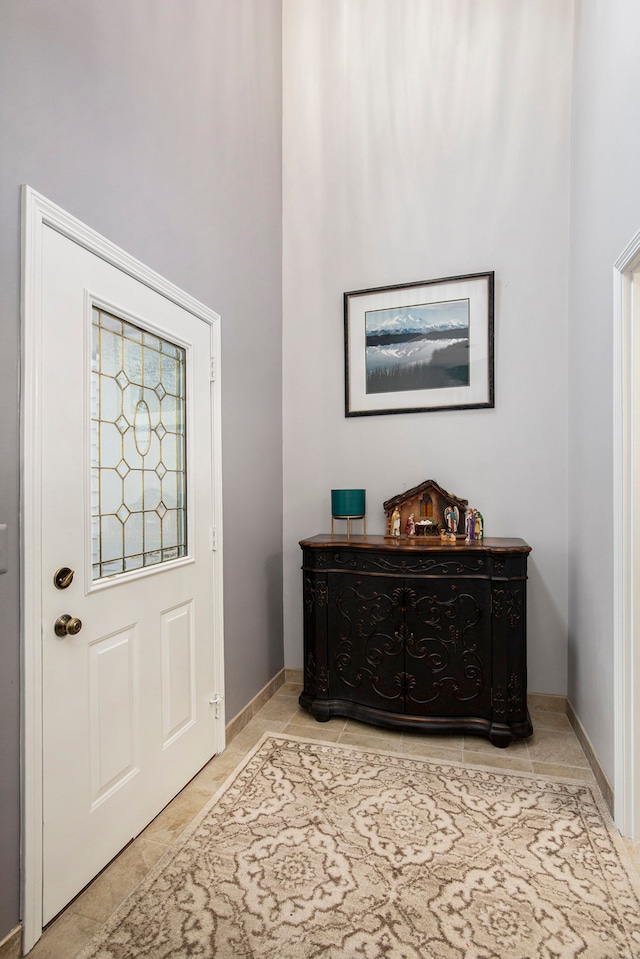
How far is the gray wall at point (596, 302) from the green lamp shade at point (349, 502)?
1129 millimetres

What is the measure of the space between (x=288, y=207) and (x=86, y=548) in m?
2.69

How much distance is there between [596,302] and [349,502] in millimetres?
1536

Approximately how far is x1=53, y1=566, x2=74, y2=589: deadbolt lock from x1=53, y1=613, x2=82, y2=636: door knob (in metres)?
0.10

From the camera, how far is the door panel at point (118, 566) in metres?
1.48

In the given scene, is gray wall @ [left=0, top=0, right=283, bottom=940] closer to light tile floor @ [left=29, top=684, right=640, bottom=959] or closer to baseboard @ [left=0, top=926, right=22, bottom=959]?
baseboard @ [left=0, top=926, right=22, bottom=959]

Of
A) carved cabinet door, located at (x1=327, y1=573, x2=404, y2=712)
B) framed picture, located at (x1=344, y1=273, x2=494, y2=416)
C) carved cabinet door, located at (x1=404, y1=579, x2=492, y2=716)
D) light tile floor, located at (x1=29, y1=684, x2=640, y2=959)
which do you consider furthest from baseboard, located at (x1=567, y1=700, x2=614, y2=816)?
framed picture, located at (x1=344, y1=273, x2=494, y2=416)

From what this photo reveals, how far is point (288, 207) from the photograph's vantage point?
3.30 meters

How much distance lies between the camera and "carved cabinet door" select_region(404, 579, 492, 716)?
2.46 meters

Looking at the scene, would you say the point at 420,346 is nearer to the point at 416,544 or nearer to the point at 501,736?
the point at 416,544

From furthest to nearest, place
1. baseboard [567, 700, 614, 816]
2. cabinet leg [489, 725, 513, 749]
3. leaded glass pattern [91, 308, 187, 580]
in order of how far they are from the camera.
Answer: cabinet leg [489, 725, 513, 749] < baseboard [567, 700, 614, 816] < leaded glass pattern [91, 308, 187, 580]

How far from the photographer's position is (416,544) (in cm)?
266

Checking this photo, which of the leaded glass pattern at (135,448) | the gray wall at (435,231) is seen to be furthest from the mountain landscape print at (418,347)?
the leaded glass pattern at (135,448)

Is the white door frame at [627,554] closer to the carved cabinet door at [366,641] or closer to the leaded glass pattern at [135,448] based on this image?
the carved cabinet door at [366,641]

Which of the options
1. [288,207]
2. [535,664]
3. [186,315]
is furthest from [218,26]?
[535,664]
